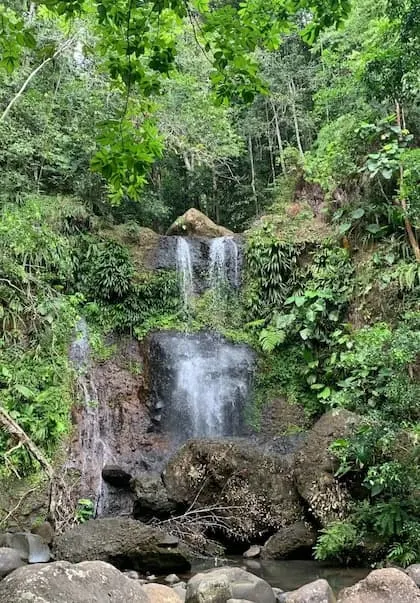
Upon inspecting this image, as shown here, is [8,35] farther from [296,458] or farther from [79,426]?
[79,426]

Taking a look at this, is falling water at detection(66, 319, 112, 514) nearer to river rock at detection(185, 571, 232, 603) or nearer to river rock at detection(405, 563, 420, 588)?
river rock at detection(185, 571, 232, 603)

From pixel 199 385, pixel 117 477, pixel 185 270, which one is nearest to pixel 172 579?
pixel 117 477

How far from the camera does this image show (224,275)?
1546 cm

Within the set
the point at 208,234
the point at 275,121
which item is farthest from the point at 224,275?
the point at 275,121

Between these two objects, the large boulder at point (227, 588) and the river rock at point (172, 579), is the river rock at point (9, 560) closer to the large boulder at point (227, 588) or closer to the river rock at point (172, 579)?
the river rock at point (172, 579)

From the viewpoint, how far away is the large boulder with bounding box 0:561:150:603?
11.6 ft

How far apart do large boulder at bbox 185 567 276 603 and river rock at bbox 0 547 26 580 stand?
82.1 inches

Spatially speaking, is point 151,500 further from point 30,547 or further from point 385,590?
point 385,590

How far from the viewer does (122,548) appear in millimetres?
7379

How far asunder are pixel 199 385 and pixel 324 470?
189 inches

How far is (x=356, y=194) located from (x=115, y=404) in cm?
697

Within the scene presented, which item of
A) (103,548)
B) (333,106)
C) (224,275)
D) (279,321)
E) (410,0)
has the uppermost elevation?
(333,106)

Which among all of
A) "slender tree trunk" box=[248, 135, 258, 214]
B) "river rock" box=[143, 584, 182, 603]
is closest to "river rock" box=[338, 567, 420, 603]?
"river rock" box=[143, 584, 182, 603]

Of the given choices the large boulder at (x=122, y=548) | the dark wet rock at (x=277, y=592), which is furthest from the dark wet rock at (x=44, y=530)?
the dark wet rock at (x=277, y=592)
